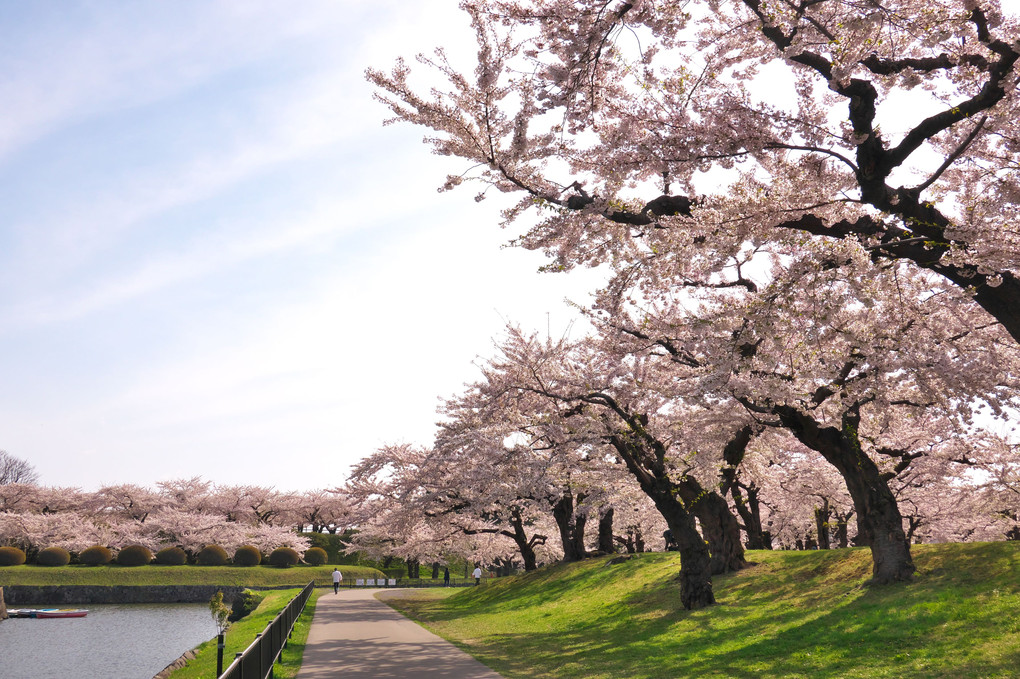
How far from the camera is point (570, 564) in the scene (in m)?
30.8

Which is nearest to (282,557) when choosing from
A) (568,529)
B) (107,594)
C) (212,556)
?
(212,556)

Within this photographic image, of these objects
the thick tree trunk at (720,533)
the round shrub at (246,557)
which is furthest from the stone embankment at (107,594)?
the thick tree trunk at (720,533)

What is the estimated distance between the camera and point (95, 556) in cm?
4478

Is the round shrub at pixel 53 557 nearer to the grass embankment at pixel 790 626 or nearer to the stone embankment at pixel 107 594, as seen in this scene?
the stone embankment at pixel 107 594

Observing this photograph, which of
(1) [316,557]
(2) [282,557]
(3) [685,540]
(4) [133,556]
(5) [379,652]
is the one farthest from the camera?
(1) [316,557]

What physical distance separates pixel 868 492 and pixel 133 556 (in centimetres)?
4640

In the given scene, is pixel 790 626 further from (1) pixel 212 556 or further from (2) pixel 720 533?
(1) pixel 212 556

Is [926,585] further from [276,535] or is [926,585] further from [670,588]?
[276,535]

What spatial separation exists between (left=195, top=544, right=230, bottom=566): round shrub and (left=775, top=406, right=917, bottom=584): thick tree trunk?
44.6 meters

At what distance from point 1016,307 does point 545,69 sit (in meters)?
6.87

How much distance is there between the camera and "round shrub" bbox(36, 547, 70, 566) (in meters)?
44.2

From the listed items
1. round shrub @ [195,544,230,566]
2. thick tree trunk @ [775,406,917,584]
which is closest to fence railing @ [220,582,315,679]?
thick tree trunk @ [775,406,917,584]

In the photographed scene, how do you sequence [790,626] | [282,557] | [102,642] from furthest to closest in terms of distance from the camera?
[282,557]
[102,642]
[790,626]

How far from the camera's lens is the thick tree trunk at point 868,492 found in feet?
48.0
